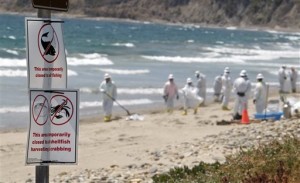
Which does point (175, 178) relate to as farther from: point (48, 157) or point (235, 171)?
point (48, 157)

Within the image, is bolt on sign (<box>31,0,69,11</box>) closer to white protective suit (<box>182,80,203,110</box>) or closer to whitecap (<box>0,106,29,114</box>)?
whitecap (<box>0,106,29,114</box>)

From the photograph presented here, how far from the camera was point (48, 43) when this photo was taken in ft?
14.3

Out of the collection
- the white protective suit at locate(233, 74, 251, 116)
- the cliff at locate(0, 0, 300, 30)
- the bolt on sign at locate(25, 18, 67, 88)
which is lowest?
the white protective suit at locate(233, 74, 251, 116)

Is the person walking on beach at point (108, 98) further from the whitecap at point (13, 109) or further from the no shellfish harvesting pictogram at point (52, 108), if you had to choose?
the no shellfish harvesting pictogram at point (52, 108)

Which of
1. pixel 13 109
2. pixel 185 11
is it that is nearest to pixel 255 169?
pixel 13 109

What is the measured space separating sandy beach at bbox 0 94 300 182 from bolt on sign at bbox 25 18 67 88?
15.6ft

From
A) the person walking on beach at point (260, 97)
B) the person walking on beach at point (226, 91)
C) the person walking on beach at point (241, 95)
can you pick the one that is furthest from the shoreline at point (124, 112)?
the person walking on beach at point (260, 97)

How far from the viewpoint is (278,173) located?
593cm

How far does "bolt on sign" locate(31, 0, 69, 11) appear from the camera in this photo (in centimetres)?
432

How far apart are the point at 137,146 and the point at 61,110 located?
29.8 feet

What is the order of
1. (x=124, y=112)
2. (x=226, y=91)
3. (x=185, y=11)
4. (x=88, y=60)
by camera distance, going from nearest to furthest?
(x=124, y=112)
(x=226, y=91)
(x=88, y=60)
(x=185, y=11)

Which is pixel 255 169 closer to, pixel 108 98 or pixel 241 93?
pixel 241 93

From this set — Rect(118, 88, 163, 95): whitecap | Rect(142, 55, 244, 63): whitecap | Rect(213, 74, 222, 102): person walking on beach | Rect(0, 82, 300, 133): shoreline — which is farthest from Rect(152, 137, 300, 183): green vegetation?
Rect(142, 55, 244, 63): whitecap

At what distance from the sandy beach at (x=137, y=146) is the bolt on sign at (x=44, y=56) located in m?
4.76
